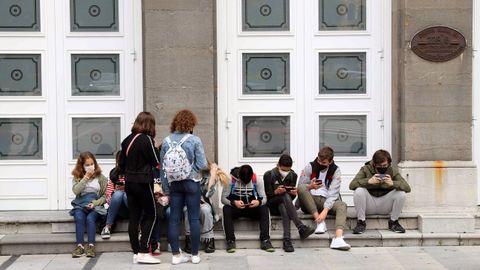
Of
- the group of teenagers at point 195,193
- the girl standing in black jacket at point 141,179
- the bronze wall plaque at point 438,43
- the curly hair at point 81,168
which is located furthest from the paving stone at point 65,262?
the bronze wall plaque at point 438,43

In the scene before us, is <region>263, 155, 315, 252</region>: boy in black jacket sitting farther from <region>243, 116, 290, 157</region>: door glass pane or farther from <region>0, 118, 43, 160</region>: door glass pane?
<region>0, 118, 43, 160</region>: door glass pane

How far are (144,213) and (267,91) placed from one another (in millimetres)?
2736

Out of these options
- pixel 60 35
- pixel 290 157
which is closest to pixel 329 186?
pixel 290 157

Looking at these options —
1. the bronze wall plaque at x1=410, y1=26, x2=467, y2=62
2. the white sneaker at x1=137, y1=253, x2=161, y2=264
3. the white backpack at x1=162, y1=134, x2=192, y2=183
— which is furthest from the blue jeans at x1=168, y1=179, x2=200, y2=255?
the bronze wall plaque at x1=410, y1=26, x2=467, y2=62

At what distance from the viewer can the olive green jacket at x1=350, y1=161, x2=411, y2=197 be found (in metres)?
9.62

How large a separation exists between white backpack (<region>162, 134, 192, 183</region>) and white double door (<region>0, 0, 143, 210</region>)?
1.92 metres

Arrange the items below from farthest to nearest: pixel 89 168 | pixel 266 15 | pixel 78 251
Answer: pixel 266 15
pixel 89 168
pixel 78 251

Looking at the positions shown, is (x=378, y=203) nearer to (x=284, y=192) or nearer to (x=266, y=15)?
(x=284, y=192)

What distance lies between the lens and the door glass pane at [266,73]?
34.6ft

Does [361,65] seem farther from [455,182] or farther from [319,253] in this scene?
[319,253]

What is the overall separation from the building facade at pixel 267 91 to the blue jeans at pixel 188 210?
133 cm

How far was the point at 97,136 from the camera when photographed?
1052 centimetres

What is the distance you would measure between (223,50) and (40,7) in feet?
8.30

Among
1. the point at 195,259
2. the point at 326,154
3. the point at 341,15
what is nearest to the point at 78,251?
the point at 195,259
